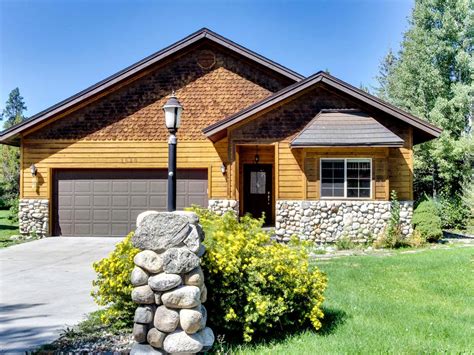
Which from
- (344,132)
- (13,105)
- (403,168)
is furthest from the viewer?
(13,105)

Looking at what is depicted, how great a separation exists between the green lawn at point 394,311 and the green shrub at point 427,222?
11.0ft

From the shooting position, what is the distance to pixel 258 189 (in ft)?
48.9

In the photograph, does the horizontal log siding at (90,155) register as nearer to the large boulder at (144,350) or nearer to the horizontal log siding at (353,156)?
the horizontal log siding at (353,156)

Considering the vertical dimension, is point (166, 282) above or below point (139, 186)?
below

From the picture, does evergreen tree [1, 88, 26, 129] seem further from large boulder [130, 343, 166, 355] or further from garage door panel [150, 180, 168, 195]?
large boulder [130, 343, 166, 355]

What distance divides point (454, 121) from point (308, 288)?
2048 cm

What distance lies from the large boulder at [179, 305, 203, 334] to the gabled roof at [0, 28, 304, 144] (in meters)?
11.6

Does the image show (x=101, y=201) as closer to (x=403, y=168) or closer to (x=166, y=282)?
(x=403, y=168)

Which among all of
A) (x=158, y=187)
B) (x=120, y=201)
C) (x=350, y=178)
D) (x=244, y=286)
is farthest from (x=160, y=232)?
(x=120, y=201)

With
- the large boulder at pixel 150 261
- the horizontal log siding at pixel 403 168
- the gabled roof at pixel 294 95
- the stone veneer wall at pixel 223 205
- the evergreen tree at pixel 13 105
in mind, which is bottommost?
the large boulder at pixel 150 261

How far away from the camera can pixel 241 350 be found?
4.18 m

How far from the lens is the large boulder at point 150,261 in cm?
384

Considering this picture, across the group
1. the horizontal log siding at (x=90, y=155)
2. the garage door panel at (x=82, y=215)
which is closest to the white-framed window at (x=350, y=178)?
the horizontal log siding at (x=90, y=155)

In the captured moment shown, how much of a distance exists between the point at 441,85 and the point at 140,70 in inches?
674
